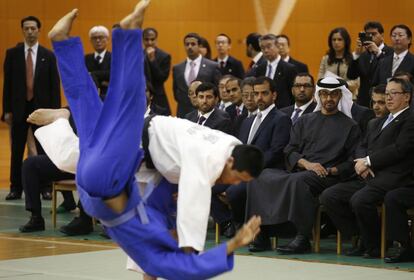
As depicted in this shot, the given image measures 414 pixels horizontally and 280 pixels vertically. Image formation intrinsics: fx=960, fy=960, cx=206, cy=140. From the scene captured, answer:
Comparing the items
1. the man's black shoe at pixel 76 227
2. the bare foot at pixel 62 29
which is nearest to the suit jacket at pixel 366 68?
the man's black shoe at pixel 76 227

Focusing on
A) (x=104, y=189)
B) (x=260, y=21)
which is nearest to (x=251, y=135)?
(x=104, y=189)

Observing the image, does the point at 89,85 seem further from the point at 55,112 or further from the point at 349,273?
the point at 349,273

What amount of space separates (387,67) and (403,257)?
2343 mm

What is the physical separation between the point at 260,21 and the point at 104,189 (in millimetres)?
12480

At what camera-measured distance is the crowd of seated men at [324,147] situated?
7.62 m

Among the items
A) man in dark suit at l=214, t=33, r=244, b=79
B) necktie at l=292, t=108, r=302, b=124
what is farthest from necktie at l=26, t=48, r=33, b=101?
necktie at l=292, t=108, r=302, b=124

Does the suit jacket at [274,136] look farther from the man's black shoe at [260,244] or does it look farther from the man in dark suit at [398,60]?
the man in dark suit at [398,60]

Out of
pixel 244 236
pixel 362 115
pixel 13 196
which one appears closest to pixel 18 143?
pixel 13 196

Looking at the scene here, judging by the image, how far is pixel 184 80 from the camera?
37.1ft

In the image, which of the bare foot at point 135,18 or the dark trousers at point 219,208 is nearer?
the bare foot at point 135,18

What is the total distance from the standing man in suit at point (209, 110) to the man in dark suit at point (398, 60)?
1.55 m

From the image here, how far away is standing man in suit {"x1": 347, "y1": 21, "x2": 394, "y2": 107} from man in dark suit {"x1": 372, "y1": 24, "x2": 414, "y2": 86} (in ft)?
0.72

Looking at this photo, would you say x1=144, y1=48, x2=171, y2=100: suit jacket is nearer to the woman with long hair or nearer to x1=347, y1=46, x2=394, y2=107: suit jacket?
the woman with long hair

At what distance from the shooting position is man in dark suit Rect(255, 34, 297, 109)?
1000 centimetres
